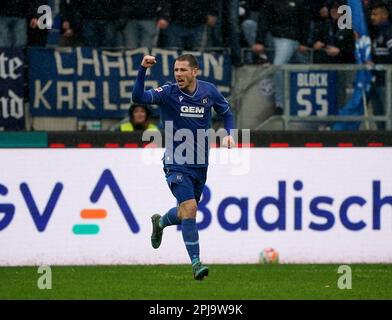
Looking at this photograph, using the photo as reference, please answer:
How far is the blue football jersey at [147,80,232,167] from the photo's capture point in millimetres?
11562

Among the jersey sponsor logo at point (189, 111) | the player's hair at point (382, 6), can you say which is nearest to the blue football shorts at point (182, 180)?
the jersey sponsor logo at point (189, 111)

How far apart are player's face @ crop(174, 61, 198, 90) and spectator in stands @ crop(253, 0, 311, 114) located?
309cm

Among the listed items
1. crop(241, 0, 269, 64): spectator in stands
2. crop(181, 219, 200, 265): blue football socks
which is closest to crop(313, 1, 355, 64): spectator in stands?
crop(241, 0, 269, 64): spectator in stands

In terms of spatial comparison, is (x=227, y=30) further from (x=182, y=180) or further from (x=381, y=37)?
(x=182, y=180)

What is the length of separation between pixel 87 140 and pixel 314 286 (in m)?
3.60

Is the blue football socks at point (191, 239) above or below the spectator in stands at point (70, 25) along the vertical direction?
below

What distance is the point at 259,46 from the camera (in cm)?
1456

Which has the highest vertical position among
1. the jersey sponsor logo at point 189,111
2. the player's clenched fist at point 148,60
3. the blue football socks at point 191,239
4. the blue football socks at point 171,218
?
the player's clenched fist at point 148,60

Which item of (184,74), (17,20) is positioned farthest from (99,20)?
(184,74)

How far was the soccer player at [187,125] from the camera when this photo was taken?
11.4 meters

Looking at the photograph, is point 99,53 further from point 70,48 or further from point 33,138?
point 33,138

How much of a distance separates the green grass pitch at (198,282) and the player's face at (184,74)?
1.85 metres

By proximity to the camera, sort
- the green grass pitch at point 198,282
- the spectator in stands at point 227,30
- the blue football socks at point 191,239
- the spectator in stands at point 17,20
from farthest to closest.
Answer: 1. the spectator in stands at point 227,30
2. the spectator in stands at point 17,20
3. the blue football socks at point 191,239
4. the green grass pitch at point 198,282

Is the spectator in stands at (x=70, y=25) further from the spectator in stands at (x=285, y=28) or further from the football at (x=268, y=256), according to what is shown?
the football at (x=268, y=256)
